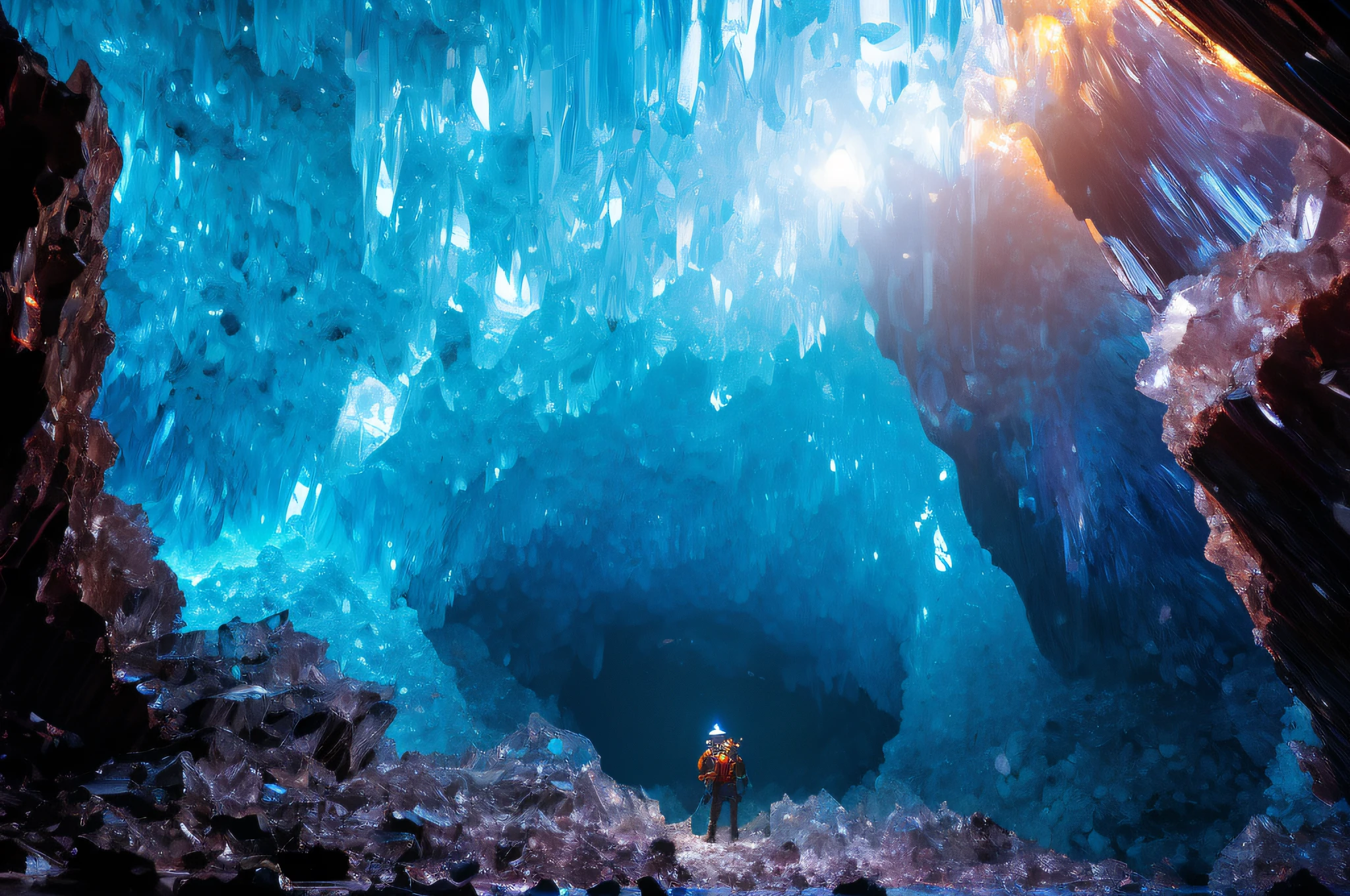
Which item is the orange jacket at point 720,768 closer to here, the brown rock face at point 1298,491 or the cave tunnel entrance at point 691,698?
the brown rock face at point 1298,491

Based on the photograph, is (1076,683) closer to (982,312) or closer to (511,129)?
(982,312)

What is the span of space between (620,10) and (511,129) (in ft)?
6.63

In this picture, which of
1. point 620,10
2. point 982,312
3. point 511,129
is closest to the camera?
point 620,10

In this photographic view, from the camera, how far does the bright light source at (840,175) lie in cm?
756

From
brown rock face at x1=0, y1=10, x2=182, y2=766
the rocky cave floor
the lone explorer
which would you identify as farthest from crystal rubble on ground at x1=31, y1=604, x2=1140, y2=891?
the lone explorer

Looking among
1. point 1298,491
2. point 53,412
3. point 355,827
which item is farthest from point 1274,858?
point 53,412

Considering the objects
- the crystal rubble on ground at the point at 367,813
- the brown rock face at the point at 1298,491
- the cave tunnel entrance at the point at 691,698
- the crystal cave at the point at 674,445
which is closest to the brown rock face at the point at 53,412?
the crystal cave at the point at 674,445

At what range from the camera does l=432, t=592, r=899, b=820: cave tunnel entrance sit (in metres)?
11.6

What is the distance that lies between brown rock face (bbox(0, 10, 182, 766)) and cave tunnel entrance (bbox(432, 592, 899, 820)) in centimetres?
860

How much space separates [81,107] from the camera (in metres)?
2.43

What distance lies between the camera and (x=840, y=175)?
7.69m

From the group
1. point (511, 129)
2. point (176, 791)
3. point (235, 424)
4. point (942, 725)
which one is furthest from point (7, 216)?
point (942, 725)

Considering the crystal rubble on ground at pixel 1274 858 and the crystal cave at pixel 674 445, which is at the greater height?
the crystal cave at pixel 674 445

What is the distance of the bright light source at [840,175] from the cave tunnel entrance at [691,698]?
786 centimetres
